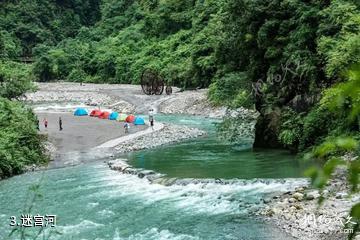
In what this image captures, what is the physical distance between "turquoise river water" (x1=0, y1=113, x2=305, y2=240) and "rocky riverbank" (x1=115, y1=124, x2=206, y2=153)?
334cm

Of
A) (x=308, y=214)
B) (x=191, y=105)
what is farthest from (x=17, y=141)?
(x=191, y=105)

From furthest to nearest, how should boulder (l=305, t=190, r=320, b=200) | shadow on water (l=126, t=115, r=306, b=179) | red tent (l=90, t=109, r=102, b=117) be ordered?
red tent (l=90, t=109, r=102, b=117) → shadow on water (l=126, t=115, r=306, b=179) → boulder (l=305, t=190, r=320, b=200)

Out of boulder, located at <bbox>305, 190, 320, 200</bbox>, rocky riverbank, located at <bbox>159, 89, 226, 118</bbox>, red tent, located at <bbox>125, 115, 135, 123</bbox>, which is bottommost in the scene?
boulder, located at <bbox>305, 190, 320, 200</bbox>

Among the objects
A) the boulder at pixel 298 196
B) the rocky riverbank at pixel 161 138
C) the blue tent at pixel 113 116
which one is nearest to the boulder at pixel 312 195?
the boulder at pixel 298 196

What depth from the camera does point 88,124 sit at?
4053 centimetres

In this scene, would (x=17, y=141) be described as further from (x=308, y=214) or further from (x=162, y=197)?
(x=308, y=214)

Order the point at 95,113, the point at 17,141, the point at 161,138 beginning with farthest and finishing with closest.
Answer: the point at 95,113
the point at 161,138
the point at 17,141

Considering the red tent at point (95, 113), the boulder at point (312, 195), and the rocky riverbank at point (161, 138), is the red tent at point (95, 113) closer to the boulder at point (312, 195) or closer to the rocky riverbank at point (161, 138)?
the rocky riverbank at point (161, 138)

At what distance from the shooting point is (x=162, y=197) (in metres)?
18.1

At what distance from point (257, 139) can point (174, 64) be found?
3915 cm

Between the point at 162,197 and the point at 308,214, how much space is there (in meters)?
5.40

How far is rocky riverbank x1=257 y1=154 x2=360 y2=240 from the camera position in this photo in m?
13.5

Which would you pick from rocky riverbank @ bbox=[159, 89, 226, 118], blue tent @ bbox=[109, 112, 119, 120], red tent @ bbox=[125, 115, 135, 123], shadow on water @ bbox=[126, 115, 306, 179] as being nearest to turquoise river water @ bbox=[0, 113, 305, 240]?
shadow on water @ bbox=[126, 115, 306, 179]

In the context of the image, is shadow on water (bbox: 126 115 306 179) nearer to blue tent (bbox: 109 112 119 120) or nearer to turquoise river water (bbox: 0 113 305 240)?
turquoise river water (bbox: 0 113 305 240)
